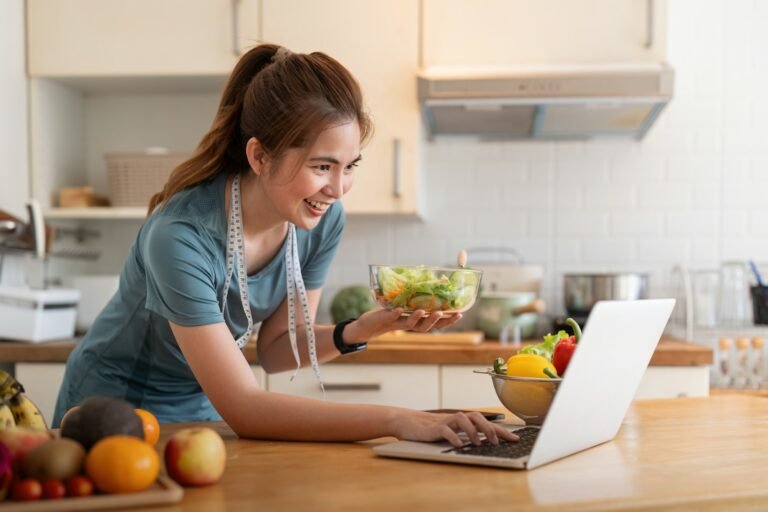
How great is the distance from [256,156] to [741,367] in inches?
92.1

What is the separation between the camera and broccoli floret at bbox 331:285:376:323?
325cm

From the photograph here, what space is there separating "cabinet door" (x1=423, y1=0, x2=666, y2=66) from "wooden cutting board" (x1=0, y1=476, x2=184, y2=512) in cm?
238

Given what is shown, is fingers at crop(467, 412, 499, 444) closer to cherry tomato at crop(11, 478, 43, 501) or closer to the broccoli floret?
cherry tomato at crop(11, 478, 43, 501)

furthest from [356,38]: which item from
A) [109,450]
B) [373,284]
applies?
[109,450]

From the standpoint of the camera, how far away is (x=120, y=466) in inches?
41.8

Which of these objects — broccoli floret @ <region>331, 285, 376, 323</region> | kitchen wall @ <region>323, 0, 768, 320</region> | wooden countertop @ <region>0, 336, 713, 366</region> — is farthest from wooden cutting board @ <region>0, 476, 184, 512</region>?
kitchen wall @ <region>323, 0, 768, 320</region>

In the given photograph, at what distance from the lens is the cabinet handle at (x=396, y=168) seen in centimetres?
321

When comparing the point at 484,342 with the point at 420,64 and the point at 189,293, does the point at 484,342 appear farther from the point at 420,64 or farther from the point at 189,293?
the point at 189,293

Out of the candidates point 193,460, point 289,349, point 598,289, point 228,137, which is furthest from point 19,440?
point 598,289

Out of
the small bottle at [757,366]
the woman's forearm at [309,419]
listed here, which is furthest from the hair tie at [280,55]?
the small bottle at [757,366]

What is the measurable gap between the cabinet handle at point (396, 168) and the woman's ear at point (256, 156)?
1.52 metres

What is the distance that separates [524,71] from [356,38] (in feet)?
2.06

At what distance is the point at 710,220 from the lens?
11.7ft

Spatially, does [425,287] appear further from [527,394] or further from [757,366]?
[757,366]
